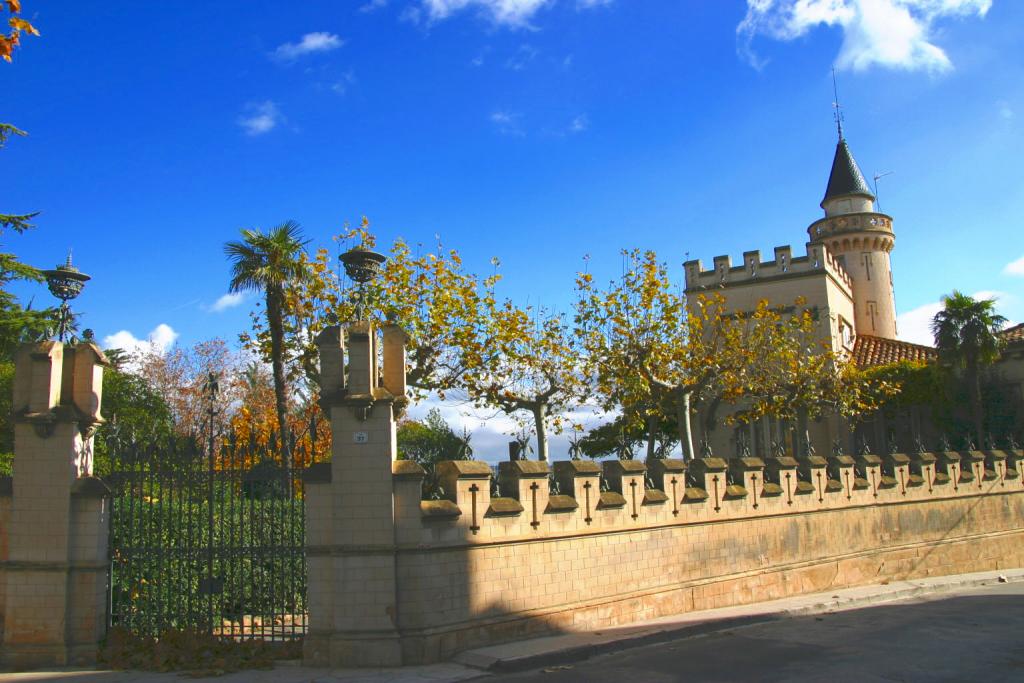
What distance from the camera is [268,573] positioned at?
487 inches

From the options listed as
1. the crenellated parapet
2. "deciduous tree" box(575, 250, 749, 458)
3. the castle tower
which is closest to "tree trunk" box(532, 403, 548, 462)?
"deciduous tree" box(575, 250, 749, 458)

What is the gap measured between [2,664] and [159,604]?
6.29ft

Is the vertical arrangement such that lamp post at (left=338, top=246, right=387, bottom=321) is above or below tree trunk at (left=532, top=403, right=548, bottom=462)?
above

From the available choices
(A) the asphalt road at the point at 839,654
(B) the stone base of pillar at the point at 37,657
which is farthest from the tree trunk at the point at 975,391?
(B) the stone base of pillar at the point at 37,657

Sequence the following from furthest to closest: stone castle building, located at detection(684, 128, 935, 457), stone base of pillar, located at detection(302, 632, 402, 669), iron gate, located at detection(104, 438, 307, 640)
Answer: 1. stone castle building, located at detection(684, 128, 935, 457)
2. iron gate, located at detection(104, 438, 307, 640)
3. stone base of pillar, located at detection(302, 632, 402, 669)

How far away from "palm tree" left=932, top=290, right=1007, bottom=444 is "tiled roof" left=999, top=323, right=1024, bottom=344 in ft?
6.77

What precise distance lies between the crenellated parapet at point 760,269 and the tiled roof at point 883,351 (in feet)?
8.99

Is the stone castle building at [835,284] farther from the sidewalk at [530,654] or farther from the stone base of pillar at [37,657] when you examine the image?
the stone base of pillar at [37,657]

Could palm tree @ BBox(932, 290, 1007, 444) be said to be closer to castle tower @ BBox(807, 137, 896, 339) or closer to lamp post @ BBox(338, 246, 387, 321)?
A: castle tower @ BBox(807, 137, 896, 339)

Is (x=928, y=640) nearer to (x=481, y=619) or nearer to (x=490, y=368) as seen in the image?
(x=481, y=619)

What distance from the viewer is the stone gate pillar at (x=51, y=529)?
34.1ft

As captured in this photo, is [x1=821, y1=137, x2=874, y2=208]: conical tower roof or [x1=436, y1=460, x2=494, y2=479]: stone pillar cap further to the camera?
[x1=821, y1=137, x2=874, y2=208]: conical tower roof

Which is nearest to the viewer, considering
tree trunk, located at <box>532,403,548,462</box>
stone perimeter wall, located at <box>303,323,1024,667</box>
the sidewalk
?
the sidewalk

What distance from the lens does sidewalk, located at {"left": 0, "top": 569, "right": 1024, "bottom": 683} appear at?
9430 mm
